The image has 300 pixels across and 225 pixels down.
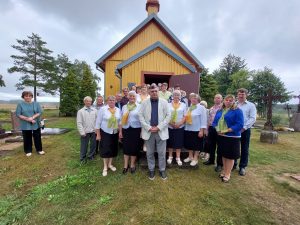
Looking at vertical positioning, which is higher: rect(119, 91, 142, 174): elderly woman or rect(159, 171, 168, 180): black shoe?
rect(119, 91, 142, 174): elderly woman

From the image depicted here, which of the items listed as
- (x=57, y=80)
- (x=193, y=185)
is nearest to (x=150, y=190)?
(x=193, y=185)

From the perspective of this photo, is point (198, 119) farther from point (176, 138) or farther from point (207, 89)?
point (207, 89)

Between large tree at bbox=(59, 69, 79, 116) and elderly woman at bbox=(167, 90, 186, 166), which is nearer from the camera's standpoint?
elderly woman at bbox=(167, 90, 186, 166)

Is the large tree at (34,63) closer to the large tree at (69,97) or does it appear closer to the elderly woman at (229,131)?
the large tree at (69,97)

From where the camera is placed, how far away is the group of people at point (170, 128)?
4.09 meters

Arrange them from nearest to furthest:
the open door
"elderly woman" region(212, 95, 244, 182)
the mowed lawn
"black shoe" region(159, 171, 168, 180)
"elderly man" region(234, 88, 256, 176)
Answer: the mowed lawn, "elderly woman" region(212, 95, 244, 182), "black shoe" region(159, 171, 168, 180), "elderly man" region(234, 88, 256, 176), the open door

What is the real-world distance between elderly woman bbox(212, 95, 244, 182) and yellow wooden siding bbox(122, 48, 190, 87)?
4.72 meters

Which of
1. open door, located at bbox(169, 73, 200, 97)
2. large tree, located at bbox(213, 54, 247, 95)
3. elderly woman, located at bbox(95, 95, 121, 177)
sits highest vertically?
large tree, located at bbox(213, 54, 247, 95)

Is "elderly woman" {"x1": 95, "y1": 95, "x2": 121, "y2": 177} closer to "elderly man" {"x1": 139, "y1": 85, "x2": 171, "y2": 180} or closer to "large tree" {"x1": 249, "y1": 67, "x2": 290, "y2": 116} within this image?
"elderly man" {"x1": 139, "y1": 85, "x2": 171, "y2": 180}

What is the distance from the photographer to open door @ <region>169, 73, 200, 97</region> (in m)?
7.88

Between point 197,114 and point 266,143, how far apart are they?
19.9 feet

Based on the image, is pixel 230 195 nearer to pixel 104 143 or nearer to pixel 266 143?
pixel 104 143

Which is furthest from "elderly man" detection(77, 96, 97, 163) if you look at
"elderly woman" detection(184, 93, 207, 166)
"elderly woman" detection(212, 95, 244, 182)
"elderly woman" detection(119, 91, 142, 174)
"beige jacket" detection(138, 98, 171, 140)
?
"elderly woman" detection(212, 95, 244, 182)

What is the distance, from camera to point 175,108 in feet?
15.1
